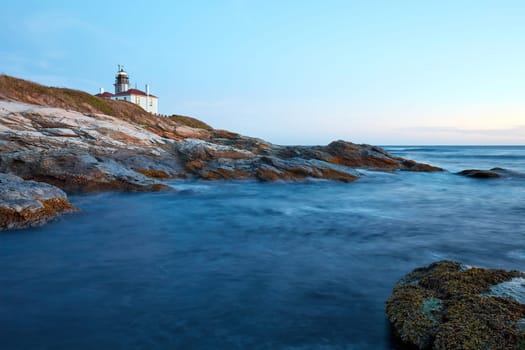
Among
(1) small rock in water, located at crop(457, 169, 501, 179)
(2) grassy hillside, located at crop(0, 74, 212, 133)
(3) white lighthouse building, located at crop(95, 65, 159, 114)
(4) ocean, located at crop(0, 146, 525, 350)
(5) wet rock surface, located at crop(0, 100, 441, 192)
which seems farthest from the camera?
(3) white lighthouse building, located at crop(95, 65, 159, 114)

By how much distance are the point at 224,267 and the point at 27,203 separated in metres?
5.33

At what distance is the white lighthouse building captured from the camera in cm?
5872

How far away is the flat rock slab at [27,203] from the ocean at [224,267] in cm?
36

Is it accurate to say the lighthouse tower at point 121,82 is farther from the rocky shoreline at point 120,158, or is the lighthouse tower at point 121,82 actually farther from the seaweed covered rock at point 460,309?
the seaweed covered rock at point 460,309

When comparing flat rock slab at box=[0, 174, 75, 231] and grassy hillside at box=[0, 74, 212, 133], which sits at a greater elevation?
grassy hillside at box=[0, 74, 212, 133]

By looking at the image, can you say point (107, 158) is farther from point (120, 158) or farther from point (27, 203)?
point (27, 203)

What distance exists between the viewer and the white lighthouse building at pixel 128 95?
58719 millimetres

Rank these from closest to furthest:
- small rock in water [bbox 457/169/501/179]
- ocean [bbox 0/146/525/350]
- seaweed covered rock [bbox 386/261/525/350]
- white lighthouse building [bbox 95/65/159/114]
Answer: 1. seaweed covered rock [bbox 386/261/525/350]
2. ocean [bbox 0/146/525/350]
3. small rock in water [bbox 457/169/501/179]
4. white lighthouse building [bbox 95/65/159/114]

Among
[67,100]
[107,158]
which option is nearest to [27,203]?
[107,158]

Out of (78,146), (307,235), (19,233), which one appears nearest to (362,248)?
(307,235)

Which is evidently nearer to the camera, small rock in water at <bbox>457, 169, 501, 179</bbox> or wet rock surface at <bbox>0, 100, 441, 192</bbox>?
wet rock surface at <bbox>0, 100, 441, 192</bbox>

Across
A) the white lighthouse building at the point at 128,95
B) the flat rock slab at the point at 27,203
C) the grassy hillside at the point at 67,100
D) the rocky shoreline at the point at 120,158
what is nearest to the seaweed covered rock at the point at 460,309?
the flat rock slab at the point at 27,203

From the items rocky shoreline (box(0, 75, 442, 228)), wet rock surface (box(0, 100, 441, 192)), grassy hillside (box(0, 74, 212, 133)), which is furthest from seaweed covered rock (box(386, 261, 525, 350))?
grassy hillside (box(0, 74, 212, 133))

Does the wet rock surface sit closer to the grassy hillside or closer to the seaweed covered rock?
the grassy hillside
